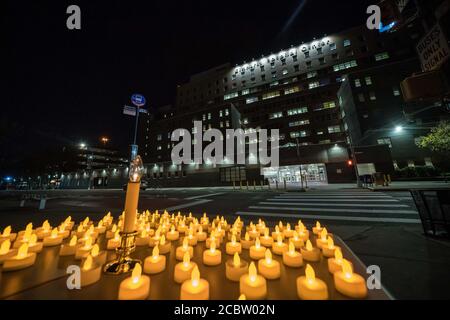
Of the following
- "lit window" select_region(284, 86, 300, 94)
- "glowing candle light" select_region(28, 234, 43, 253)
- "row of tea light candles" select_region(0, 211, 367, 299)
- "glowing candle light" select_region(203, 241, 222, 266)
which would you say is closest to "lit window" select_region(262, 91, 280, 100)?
"lit window" select_region(284, 86, 300, 94)

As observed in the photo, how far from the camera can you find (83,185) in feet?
152

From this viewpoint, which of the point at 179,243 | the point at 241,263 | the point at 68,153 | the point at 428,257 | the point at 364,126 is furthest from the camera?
the point at 68,153

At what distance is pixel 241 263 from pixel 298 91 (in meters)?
49.8

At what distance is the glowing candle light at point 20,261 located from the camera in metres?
1.30

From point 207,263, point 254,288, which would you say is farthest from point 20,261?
point 254,288

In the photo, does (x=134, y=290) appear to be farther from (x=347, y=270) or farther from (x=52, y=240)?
(x=52, y=240)

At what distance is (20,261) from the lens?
135cm

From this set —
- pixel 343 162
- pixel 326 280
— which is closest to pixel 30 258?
pixel 326 280

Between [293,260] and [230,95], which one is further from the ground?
[230,95]

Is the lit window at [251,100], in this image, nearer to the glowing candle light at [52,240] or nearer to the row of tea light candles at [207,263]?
the row of tea light candles at [207,263]
